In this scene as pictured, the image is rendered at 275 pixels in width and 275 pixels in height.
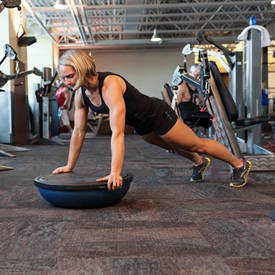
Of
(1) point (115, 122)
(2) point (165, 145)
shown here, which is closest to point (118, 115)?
(1) point (115, 122)

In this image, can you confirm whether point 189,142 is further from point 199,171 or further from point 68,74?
point 68,74

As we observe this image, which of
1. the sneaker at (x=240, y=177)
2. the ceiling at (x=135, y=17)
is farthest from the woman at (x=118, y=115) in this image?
the ceiling at (x=135, y=17)

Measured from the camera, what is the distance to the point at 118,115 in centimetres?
184

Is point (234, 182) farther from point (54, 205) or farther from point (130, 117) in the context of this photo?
point (54, 205)

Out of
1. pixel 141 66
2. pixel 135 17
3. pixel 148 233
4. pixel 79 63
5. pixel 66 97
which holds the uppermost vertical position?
pixel 135 17

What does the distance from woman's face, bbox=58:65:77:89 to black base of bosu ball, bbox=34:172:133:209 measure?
1.70 feet

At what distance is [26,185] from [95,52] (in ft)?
36.5

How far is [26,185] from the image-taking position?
266 centimetres

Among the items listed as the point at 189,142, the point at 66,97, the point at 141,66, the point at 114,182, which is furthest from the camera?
the point at 141,66

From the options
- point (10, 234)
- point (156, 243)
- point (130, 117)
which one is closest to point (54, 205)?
point (10, 234)

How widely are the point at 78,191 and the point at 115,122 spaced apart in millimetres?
408

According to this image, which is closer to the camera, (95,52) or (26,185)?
(26,185)

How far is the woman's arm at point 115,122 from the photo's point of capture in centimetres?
177

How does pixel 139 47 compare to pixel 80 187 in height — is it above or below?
above
